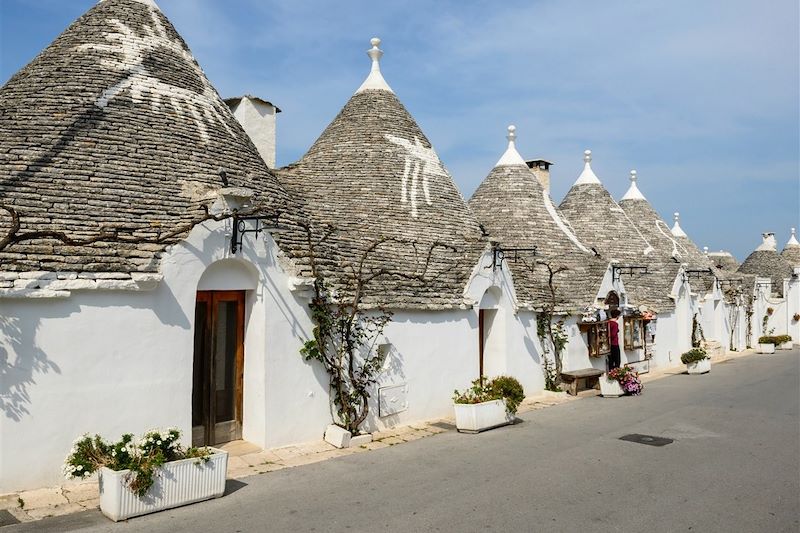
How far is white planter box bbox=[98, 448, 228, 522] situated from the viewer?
6.54m

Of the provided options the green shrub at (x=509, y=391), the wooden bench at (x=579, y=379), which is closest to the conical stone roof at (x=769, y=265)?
the wooden bench at (x=579, y=379)

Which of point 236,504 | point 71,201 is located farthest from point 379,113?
point 236,504

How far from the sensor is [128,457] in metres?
6.74

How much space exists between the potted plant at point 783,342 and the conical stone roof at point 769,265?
19.6ft

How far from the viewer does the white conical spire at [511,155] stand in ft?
70.4

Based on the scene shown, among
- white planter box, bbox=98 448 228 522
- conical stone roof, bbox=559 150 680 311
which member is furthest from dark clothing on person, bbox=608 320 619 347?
white planter box, bbox=98 448 228 522

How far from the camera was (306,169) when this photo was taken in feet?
54.7

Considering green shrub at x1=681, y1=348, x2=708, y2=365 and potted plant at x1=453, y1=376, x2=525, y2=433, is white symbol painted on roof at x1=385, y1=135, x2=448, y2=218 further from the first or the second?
green shrub at x1=681, y1=348, x2=708, y2=365

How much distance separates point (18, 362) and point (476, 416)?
288 inches

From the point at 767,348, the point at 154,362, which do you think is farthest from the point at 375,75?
the point at 767,348

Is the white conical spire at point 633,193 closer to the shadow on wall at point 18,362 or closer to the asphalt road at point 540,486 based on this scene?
the asphalt road at point 540,486

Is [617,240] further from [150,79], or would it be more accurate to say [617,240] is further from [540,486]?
[150,79]

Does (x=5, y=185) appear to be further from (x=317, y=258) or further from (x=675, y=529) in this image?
(x=675, y=529)

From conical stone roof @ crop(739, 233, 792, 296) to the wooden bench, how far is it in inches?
1148
